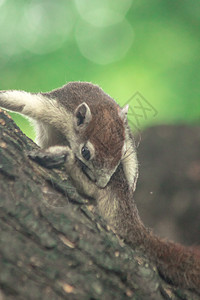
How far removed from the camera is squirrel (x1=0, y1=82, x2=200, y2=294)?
1944 millimetres

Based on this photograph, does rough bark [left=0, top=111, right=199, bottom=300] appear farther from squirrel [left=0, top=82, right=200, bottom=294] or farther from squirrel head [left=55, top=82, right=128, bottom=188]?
squirrel head [left=55, top=82, right=128, bottom=188]

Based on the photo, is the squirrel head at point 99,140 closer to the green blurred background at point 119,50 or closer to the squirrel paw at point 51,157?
the squirrel paw at point 51,157

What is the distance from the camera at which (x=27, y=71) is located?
332 inches

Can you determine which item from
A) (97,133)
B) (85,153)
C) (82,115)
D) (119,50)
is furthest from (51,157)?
(119,50)

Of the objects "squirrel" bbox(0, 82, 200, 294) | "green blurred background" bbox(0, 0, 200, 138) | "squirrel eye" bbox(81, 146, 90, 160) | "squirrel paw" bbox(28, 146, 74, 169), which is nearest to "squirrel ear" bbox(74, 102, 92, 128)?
"squirrel" bbox(0, 82, 200, 294)

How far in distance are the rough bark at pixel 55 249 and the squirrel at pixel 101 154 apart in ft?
0.47

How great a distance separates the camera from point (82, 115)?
2668mm

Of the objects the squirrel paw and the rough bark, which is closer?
the rough bark

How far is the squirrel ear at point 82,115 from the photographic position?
103 inches

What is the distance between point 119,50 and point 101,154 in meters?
7.02

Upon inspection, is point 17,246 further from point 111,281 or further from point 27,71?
point 27,71

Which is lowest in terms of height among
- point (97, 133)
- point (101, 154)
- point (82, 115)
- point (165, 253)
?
point (165, 253)

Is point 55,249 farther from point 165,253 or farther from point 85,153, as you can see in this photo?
point 85,153

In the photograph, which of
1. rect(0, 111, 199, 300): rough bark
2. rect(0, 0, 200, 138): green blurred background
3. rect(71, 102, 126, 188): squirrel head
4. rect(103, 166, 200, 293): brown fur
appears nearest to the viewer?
rect(0, 111, 199, 300): rough bark
